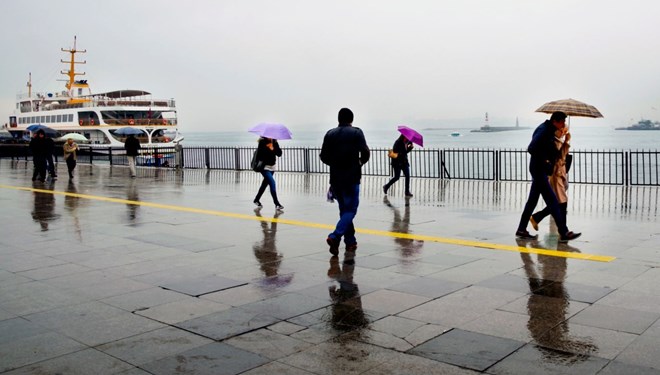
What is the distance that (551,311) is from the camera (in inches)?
203

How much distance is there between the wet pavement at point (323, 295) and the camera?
4160 millimetres

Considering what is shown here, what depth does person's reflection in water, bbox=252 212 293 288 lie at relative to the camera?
6.29m

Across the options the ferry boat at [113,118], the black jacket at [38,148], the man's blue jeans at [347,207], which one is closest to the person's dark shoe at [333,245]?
the man's blue jeans at [347,207]

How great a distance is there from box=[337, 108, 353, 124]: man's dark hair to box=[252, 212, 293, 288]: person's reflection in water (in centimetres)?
179

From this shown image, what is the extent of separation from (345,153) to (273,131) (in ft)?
14.6

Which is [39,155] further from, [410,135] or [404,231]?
[404,231]

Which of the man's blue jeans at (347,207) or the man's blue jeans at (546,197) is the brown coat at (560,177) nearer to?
the man's blue jeans at (546,197)

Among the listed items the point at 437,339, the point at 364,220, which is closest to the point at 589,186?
the point at 364,220

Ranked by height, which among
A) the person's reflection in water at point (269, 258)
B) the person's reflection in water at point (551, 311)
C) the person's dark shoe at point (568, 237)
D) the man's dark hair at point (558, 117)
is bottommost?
the person's reflection in water at point (551, 311)

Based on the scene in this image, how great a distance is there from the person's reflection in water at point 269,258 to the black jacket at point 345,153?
118 centimetres

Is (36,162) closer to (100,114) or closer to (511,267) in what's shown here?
(511,267)

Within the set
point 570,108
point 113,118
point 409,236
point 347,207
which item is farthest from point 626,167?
point 113,118

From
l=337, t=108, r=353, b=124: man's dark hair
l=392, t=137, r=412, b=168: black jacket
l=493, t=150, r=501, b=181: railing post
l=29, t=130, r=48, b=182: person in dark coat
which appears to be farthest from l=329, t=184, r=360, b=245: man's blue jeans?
l=29, t=130, r=48, b=182: person in dark coat

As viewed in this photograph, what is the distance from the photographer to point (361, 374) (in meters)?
3.86
